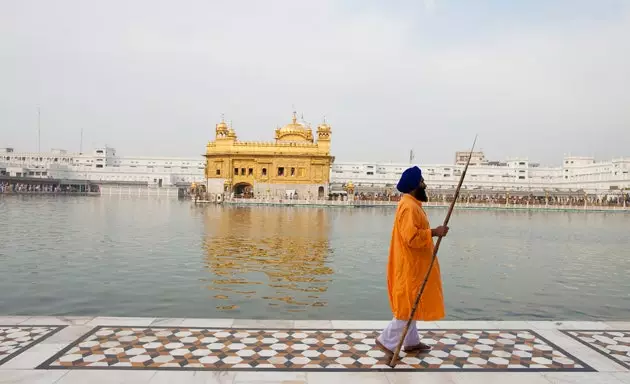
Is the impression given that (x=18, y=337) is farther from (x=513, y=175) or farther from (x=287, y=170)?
(x=513, y=175)

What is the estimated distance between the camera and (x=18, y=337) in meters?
5.32

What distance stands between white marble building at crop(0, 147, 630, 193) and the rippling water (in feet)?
208


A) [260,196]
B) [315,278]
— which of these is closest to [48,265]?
[315,278]

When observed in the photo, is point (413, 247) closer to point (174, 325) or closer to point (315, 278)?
point (174, 325)

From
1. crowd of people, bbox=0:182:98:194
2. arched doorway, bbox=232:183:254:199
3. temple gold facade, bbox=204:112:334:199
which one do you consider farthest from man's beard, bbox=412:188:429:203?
crowd of people, bbox=0:182:98:194

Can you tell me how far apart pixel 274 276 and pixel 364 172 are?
81066mm

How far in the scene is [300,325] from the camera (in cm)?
602

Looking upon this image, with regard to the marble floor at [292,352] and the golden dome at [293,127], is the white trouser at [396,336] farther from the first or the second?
the golden dome at [293,127]

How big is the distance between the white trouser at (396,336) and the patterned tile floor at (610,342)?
2.03 m

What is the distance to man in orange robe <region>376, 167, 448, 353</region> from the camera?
4.95 meters

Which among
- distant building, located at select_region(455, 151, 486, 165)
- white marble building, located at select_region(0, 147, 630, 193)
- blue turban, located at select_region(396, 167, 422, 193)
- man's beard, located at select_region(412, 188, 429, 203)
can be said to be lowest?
man's beard, located at select_region(412, 188, 429, 203)

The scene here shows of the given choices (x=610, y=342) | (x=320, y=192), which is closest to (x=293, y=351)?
(x=610, y=342)

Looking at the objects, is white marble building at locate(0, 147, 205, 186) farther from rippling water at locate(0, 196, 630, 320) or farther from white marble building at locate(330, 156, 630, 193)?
rippling water at locate(0, 196, 630, 320)

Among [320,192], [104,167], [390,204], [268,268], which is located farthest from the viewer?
[104,167]
